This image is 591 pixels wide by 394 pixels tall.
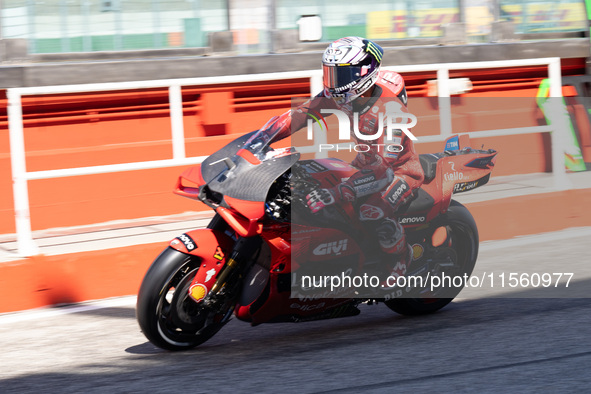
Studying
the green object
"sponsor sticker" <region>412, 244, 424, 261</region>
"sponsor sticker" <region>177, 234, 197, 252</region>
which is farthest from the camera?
the green object

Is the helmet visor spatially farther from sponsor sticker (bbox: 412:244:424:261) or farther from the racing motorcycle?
sponsor sticker (bbox: 412:244:424:261)

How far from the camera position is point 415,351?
4.77 m

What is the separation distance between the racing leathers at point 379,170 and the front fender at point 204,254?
0.52 meters

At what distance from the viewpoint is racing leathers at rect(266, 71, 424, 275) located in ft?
15.5

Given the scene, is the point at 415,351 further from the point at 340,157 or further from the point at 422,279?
the point at 340,157

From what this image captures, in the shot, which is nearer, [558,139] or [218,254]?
[218,254]

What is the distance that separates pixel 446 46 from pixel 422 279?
5.73 metres

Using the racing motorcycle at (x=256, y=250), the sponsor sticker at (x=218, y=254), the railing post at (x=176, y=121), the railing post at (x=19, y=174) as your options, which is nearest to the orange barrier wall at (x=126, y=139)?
the railing post at (x=176, y=121)

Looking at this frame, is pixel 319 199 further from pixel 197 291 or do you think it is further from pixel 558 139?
pixel 558 139

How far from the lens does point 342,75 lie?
4.75 meters

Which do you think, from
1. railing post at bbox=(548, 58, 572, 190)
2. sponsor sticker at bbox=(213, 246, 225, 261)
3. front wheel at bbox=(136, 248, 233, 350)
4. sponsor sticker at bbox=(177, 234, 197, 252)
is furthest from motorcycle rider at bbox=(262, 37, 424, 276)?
railing post at bbox=(548, 58, 572, 190)

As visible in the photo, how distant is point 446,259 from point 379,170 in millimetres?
857

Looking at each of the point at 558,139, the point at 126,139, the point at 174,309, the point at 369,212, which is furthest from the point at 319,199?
the point at 126,139

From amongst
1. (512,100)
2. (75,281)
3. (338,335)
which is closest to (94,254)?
(75,281)
